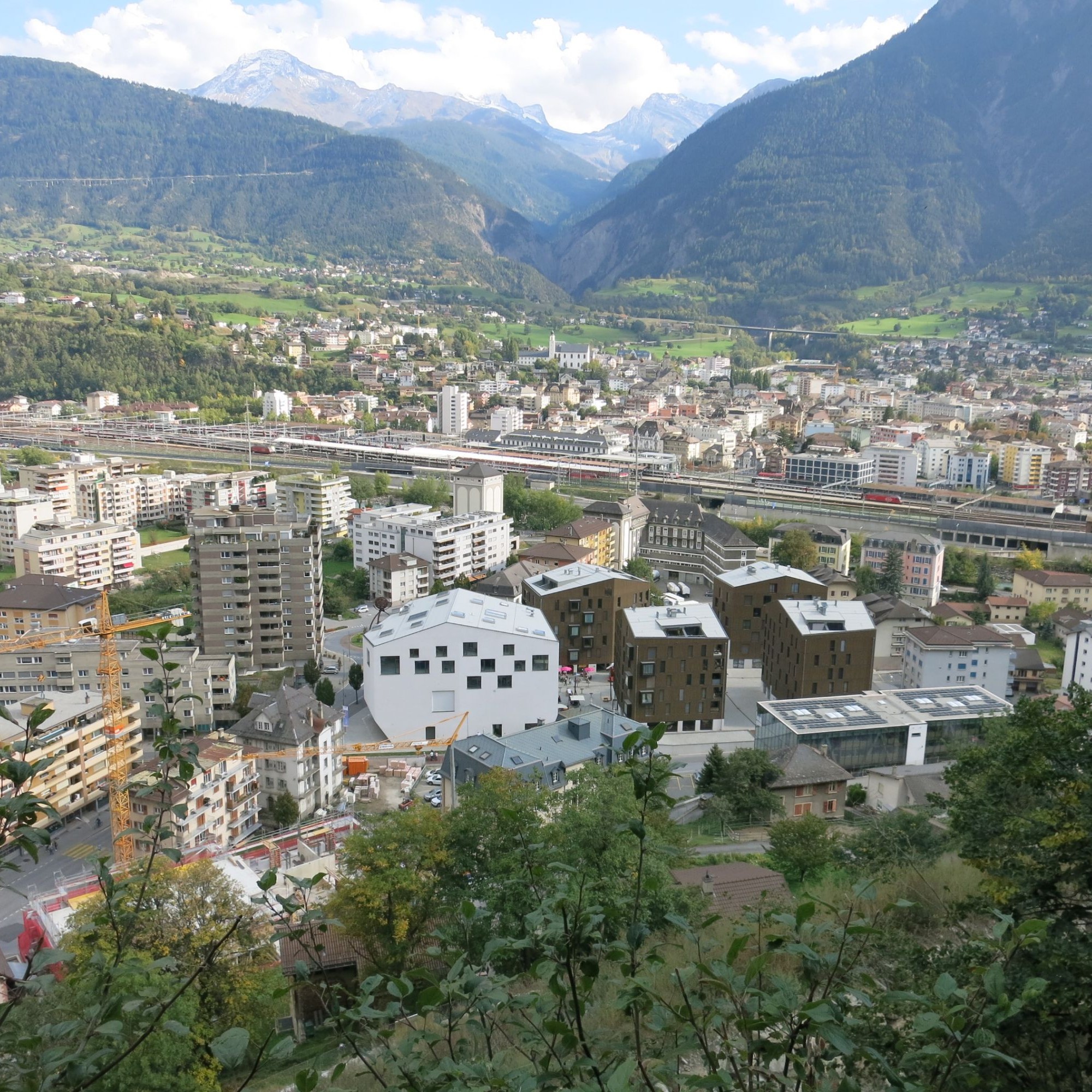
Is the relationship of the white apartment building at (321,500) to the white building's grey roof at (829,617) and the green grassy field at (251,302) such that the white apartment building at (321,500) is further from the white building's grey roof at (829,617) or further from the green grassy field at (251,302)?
the green grassy field at (251,302)

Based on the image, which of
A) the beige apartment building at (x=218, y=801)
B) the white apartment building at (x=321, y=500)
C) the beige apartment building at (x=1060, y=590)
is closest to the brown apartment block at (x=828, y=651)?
the beige apartment building at (x=218, y=801)

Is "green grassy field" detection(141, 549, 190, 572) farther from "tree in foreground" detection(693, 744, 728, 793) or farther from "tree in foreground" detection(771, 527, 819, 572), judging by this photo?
"tree in foreground" detection(693, 744, 728, 793)

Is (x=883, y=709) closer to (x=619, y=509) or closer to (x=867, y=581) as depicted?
(x=867, y=581)

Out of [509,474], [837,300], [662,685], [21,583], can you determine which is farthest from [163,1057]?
[837,300]

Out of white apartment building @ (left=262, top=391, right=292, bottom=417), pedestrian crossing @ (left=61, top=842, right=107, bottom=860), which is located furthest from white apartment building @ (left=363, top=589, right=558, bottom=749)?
white apartment building @ (left=262, top=391, right=292, bottom=417)

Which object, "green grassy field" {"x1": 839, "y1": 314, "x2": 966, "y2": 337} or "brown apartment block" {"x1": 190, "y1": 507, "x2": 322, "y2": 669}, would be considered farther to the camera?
"green grassy field" {"x1": 839, "y1": 314, "x2": 966, "y2": 337}
